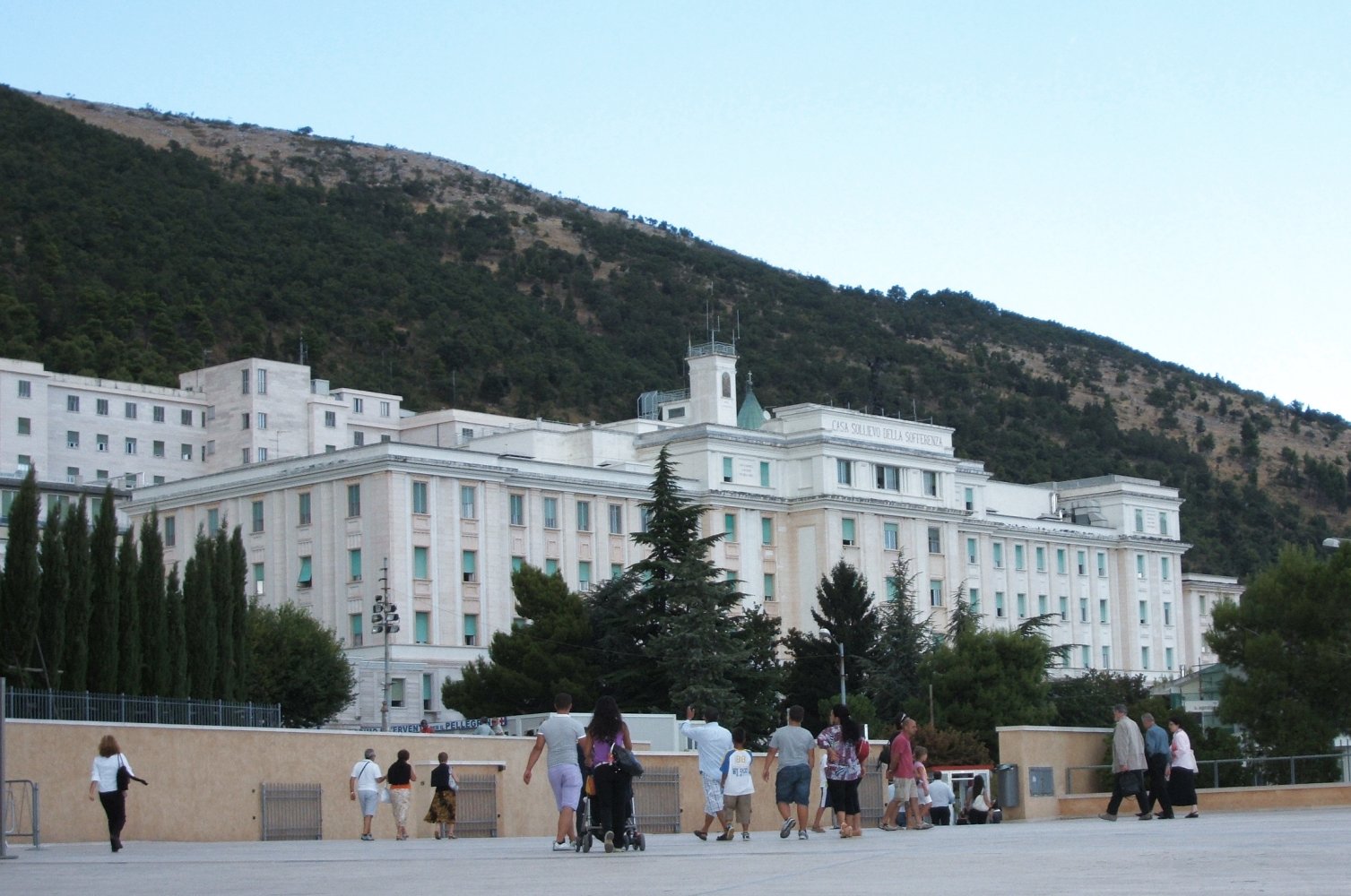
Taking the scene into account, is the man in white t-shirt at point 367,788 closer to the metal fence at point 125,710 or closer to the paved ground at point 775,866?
the metal fence at point 125,710

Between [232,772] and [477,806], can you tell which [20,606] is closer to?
[477,806]

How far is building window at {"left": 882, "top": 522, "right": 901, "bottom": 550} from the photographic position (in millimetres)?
99438

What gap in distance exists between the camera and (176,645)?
49062 mm

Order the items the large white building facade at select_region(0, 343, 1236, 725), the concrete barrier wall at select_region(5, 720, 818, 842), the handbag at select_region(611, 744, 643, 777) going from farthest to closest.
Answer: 1. the large white building facade at select_region(0, 343, 1236, 725)
2. the concrete barrier wall at select_region(5, 720, 818, 842)
3. the handbag at select_region(611, 744, 643, 777)

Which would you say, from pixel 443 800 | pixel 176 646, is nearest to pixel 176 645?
pixel 176 646

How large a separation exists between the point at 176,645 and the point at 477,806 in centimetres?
1615

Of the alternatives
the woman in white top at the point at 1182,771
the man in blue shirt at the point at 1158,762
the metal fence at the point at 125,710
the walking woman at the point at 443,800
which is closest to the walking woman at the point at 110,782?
the metal fence at the point at 125,710

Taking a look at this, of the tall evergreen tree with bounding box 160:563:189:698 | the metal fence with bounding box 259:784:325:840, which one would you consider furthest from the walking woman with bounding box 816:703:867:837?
the tall evergreen tree with bounding box 160:563:189:698

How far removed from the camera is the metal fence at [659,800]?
118ft

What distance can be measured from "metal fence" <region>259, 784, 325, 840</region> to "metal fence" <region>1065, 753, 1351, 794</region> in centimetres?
1420

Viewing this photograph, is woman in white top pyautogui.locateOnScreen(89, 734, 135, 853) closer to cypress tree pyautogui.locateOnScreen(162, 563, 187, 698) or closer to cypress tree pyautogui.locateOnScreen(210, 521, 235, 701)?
cypress tree pyautogui.locateOnScreen(162, 563, 187, 698)

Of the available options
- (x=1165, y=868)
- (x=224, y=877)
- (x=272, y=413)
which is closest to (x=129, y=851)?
(x=224, y=877)

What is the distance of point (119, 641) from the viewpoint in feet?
156

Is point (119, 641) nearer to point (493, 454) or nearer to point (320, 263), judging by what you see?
point (493, 454)
